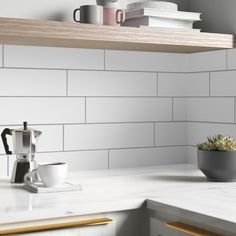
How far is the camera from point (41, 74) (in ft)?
7.39

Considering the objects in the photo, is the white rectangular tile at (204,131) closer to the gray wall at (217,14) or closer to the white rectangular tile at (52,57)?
the gray wall at (217,14)

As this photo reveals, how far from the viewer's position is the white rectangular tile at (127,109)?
2369mm

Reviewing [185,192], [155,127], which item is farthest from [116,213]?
[155,127]

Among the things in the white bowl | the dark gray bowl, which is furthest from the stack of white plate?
the dark gray bowl

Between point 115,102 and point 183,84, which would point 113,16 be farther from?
point 183,84

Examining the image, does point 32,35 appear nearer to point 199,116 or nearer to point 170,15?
point 170,15

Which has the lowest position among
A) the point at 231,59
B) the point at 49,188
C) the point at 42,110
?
the point at 49,188

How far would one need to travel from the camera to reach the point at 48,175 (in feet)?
6.16

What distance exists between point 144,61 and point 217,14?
1.23 feet

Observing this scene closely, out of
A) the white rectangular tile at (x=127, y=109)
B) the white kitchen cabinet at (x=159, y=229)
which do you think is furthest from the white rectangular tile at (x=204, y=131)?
the white kitchen cabinet at (x=159, y=229)

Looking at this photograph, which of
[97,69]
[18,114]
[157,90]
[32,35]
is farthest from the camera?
[157,90]

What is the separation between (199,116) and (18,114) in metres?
0.82

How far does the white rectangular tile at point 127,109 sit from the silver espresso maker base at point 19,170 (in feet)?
1.36

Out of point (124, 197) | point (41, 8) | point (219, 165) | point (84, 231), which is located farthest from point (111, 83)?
point (84, 231)
